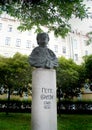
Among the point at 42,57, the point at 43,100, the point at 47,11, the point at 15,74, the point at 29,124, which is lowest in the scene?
the point at 29,124

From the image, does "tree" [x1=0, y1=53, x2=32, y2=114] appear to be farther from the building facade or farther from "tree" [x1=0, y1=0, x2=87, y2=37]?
the building facade

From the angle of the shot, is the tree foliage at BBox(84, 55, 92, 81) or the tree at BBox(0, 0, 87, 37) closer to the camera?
the tree at BBox(0, 0, 87, 37)

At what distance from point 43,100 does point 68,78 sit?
42.8ft

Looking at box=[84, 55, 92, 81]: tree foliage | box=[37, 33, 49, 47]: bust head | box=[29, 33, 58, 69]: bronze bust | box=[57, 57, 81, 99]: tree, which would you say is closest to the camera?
box=[29, 33, 58, 69]: bronze bust

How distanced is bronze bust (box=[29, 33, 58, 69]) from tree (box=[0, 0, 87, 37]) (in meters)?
1.59

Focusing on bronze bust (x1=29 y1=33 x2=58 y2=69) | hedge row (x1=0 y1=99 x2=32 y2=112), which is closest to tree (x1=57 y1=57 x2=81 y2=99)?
hedge row (x1=0 y1=99 x2=32 y2=112)

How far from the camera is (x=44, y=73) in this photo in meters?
7.92

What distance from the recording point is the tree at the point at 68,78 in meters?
20.5

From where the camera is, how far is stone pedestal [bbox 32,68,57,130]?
757 centimetres

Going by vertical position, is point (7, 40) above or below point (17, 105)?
above

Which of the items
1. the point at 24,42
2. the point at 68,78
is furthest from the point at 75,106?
the point at 24,42

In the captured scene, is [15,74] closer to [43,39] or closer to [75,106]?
[75,106]

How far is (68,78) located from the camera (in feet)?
67.5

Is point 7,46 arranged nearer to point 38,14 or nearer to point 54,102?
point 38,14
